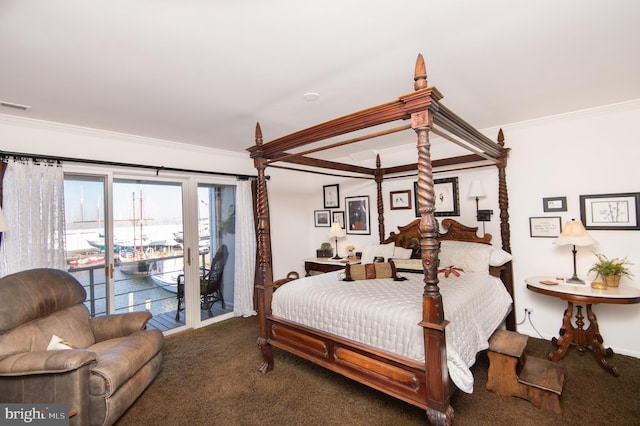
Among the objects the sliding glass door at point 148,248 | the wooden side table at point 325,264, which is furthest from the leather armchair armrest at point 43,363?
the wooden side table at point 325,264

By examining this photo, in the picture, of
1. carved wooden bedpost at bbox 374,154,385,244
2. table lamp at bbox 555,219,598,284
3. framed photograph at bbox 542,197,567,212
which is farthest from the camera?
carved wooden bedpost at bbox 374,154,385,244

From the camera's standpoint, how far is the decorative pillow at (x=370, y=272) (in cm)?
323

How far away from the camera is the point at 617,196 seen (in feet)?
10.0

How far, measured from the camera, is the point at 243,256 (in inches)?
180

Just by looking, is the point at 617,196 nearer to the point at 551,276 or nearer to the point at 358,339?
the point at 551,276

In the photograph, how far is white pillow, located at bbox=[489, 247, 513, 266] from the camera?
10.9 feet

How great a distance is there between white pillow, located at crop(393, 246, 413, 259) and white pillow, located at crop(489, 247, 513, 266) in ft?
3.09

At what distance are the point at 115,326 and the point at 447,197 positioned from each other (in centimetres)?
407

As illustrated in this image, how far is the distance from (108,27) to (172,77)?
59 cm

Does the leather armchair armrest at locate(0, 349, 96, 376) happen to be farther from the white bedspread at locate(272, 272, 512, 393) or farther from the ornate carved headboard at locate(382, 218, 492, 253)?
the ornate carved headboard at locate(382, 218, 492, 253)

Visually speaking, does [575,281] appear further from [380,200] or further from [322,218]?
[322,218]

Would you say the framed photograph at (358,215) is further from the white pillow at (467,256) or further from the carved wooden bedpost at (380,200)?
the white pillow at (467,256)

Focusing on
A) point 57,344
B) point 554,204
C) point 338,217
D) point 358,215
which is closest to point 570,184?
point 554,204

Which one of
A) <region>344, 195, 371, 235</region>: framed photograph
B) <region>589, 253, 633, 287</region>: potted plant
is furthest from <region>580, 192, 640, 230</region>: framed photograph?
<region>344, 195, 371, 235</region>: framed photograph
